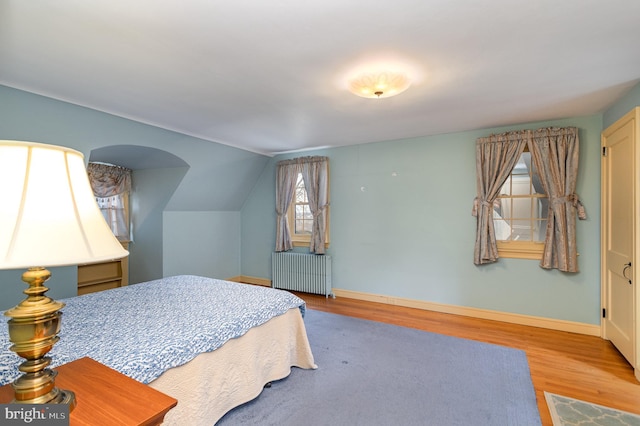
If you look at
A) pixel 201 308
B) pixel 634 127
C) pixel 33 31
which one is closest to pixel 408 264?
pixel 634 127

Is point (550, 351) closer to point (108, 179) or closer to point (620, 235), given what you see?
point (620, 235)

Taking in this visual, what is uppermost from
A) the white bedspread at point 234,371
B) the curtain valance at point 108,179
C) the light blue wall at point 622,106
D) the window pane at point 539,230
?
the light blue wall at point 622,106

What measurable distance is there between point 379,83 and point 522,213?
2654 millimetres

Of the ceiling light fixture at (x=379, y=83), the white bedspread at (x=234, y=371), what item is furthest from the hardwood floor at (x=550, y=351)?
the ceiling light fixture at (x=379, y=83)

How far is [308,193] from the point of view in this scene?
16.2 ft

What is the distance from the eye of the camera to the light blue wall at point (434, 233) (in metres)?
3.35

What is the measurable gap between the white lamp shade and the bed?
0.95 m

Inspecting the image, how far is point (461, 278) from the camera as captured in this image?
13.0 ft

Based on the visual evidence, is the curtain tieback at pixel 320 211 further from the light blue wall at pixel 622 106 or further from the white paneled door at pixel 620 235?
the light blue wall at pixel 622 106

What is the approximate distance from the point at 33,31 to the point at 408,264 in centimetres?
426

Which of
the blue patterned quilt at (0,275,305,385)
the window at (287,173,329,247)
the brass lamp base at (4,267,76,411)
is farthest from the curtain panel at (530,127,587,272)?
the brass lamp base at (4,267,76,411)

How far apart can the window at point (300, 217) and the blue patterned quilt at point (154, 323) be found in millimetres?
2501

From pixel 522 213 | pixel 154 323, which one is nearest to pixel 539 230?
pixel 522 213

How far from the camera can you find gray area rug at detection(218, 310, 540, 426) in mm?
1995
